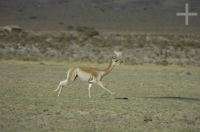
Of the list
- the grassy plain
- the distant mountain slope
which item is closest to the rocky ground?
the distant mountain slope

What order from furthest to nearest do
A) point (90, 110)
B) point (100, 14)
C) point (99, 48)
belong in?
1. point (100, 14)
2. point (99, 48)
3. point (90, 110)

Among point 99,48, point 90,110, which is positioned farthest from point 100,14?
point 90,110

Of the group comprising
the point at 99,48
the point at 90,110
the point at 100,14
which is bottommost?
the point at 90,110

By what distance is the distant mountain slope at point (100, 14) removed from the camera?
2902 inches

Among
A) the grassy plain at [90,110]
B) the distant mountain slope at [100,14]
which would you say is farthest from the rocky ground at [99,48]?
the grassy plain at [90,110]

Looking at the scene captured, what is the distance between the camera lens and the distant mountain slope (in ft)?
242

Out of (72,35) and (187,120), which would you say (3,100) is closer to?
(187,120)

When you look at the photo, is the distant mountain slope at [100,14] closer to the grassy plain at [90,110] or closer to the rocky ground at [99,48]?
the rocky ground at [99,48]

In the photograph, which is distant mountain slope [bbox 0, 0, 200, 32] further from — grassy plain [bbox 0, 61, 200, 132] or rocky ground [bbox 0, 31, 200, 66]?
grassy plain [bbox 0, 61, 200, 132]

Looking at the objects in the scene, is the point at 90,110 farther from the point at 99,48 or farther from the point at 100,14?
the point at 100,14

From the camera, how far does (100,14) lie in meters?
84.1

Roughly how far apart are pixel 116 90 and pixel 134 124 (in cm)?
783

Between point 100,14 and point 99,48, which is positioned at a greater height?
point 100,14

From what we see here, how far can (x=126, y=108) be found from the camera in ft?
46.5
